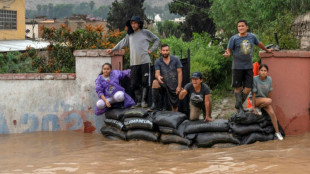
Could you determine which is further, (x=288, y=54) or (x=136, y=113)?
(x=136, y=113)

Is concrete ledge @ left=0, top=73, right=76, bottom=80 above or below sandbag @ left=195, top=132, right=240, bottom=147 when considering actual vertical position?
above

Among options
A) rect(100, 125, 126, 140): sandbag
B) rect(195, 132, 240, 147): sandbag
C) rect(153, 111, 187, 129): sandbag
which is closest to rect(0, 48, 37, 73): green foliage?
rect(100, 125, 126, 140): sandbag

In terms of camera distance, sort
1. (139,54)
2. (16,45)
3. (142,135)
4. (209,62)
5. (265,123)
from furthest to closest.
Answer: (16,45)
(209,62)
(139,54)
(142,135)
(265,123)

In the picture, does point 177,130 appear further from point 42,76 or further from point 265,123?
point 42,76

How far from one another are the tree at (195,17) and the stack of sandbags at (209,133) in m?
23.2

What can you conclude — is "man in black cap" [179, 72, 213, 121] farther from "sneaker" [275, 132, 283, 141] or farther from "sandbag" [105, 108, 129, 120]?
"sandbag" [105, 108, 129, 120]

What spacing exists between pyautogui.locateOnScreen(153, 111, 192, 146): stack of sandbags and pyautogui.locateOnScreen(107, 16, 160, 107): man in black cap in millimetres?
734

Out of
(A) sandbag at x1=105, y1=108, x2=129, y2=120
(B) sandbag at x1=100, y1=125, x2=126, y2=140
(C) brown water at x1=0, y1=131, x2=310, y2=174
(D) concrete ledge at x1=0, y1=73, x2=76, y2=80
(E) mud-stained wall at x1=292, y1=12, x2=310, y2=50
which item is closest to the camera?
(C) brown water at x1=0, y1=131, x2=310, y2=174

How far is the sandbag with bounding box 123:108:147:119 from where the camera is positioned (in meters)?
8.09

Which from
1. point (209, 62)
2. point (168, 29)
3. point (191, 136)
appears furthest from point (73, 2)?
point (191, 136)

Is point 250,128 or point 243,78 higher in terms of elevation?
point 243,78

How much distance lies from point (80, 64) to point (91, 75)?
31 centimetres

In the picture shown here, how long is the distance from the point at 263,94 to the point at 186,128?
1355 mm

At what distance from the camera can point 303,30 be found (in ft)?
45.4
